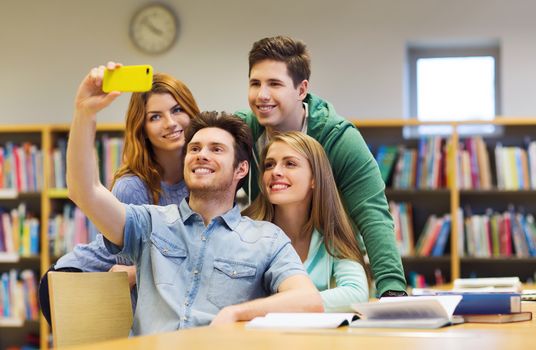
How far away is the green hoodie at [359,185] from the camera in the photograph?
9.39 ft

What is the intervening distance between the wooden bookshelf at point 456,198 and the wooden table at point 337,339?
4225 mm

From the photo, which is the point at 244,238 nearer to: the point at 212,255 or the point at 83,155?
the point at 212,255

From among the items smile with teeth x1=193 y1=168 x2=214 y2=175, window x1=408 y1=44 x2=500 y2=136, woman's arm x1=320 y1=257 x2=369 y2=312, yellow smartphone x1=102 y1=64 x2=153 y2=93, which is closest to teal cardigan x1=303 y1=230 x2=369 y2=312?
woman's arm x1=320 y1=257 x2=369 y2=312

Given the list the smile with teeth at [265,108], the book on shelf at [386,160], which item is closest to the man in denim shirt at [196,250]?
the smile with teeth at [265,108]

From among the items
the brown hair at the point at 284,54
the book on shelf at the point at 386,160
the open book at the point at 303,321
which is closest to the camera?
the open book at the point at 303,321

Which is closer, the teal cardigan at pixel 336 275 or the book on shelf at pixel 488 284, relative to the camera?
the teal cardigan at pixel 336 275

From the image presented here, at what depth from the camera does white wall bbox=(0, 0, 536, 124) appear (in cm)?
635

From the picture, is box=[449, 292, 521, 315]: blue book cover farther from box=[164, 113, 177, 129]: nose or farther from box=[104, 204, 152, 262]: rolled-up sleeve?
box=[164, 113, 177, 129]: nose

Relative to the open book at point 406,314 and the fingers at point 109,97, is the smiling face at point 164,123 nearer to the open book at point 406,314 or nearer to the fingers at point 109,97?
the fingers at point 109,97

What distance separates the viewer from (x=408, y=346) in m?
1.44

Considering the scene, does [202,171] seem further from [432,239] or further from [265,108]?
[432,239]

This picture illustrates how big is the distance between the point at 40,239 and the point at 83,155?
4405 millimetres

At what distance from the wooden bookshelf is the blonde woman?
3.18 m

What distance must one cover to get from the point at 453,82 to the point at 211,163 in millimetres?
4278
